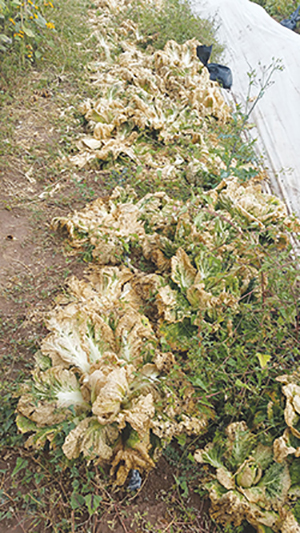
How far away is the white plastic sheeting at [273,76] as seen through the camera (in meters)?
4.03

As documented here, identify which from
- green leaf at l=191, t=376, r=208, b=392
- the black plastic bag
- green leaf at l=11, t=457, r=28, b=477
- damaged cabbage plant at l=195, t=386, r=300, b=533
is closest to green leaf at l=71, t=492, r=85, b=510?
green leaf at l=11, t=457, r=28, b=477

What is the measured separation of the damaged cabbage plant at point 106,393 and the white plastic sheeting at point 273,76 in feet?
7.65

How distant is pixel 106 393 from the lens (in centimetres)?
183

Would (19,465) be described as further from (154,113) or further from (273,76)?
(273,76)

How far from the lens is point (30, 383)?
202 cm

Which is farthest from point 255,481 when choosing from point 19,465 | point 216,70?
point 216,70

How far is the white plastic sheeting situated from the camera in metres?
4.03

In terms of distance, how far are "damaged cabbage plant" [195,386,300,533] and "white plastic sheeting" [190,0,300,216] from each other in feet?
7.90

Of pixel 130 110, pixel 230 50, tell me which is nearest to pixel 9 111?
pixel 130 110

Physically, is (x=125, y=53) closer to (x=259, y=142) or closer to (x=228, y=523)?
(x=259, y=142)

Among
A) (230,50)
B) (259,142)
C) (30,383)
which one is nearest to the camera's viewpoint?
(30,383)

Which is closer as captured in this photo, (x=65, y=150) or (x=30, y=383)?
(x=30, y=383)

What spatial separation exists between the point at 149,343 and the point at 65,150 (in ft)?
7.68

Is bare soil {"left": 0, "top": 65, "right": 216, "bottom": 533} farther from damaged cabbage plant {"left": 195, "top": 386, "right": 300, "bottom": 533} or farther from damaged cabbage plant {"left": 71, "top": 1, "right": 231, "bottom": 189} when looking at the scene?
damaged cabbage plant {"left": 71, "top": 1, "right": 231, "bottom": 189}
